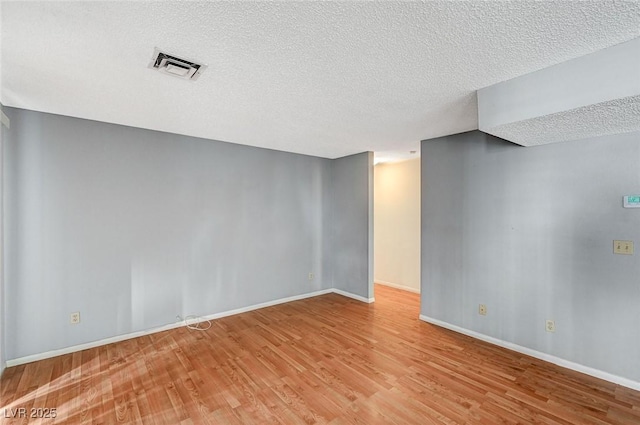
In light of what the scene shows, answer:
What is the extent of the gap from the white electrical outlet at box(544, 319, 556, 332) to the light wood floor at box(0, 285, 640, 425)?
332 mm

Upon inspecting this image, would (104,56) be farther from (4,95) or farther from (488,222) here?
(488,222)

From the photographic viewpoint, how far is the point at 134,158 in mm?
3217

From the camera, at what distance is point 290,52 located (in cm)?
170

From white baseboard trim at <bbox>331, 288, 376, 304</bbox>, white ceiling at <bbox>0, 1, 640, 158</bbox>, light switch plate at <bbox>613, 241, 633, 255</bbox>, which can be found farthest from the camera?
white baseboard trim at <bbox>331, 288, 376, 304</bbox>

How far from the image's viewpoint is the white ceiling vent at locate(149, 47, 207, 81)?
1.76 m

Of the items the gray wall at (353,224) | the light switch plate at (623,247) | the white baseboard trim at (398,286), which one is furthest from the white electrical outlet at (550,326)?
the white baseboard trim at (398,286)

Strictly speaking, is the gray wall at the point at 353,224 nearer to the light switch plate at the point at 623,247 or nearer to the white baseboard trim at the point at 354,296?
the white baseboard trim at the point at 354,296

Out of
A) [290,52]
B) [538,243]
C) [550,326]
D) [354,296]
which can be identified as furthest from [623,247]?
[354,296]

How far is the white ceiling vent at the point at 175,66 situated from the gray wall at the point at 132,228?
1692 millimetres

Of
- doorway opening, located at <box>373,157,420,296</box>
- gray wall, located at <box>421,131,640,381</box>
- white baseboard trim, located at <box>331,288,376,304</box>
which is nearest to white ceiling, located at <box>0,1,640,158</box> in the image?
gray wall, located at <box>421,131,640,381</box>

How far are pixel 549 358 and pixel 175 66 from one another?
4.04m

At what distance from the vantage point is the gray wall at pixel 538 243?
2344 mm

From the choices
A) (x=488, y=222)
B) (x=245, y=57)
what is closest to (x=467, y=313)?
(x=488, y=222)

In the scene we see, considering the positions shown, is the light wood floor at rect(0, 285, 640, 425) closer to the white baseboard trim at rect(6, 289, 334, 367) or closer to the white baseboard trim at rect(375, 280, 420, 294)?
the white baseboard trim at rect(6, 289, 334, 367)
